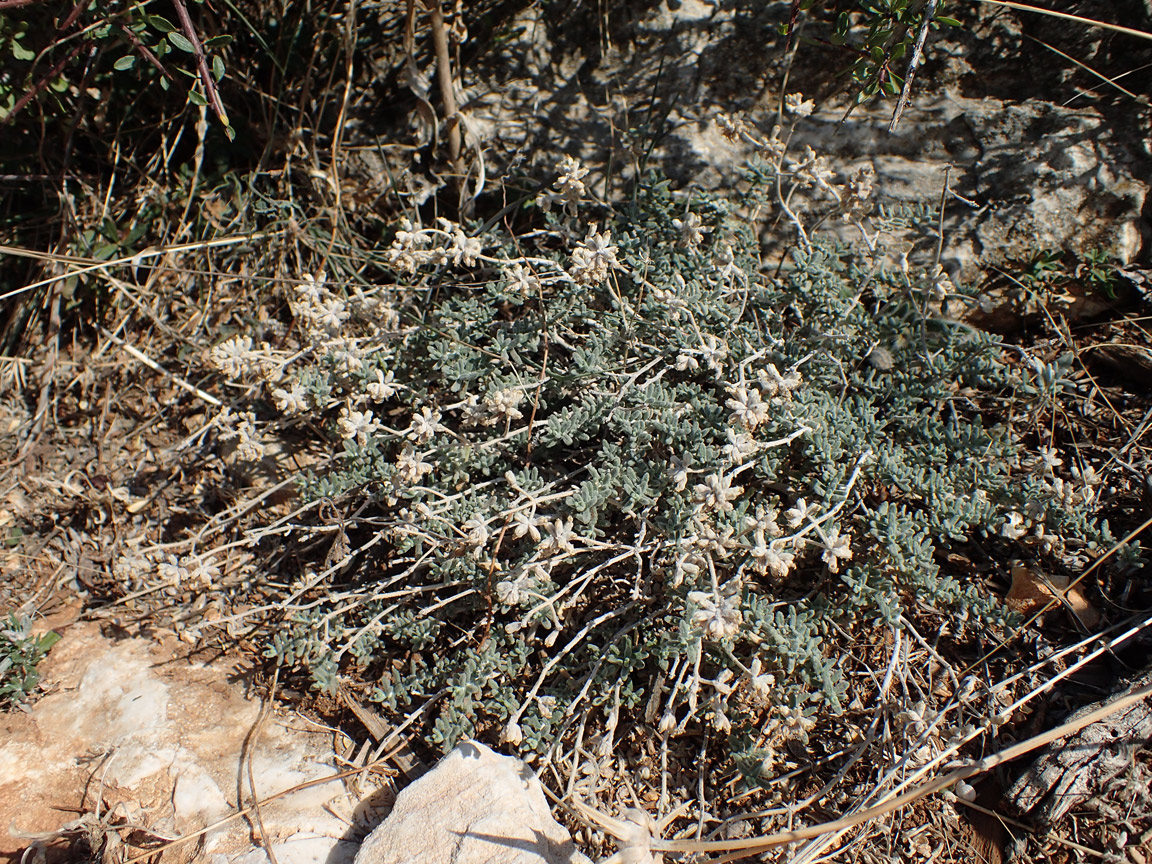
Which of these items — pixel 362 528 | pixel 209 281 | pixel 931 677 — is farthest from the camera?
pixel 209 281

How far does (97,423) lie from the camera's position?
3760mm

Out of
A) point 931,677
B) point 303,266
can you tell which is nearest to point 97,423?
Result: point 303,266

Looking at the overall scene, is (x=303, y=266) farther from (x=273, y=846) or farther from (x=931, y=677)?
(x=931, y=677)

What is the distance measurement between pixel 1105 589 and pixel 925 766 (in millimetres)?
946

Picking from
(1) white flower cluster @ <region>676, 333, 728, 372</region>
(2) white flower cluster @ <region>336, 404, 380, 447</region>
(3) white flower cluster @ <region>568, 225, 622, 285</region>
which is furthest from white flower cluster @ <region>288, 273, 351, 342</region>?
(1) white flower cluster @ <region>676, 333, 728, 372</region>

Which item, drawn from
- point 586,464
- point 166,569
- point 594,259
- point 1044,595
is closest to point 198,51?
point 594,259

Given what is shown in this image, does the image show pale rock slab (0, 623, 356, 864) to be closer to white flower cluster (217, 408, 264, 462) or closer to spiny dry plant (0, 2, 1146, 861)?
spiny dry plant (0, 2, 1146, 861)

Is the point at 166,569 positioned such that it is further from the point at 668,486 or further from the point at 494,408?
the point at 668,486

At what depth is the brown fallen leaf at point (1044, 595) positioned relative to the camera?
8.89 feet

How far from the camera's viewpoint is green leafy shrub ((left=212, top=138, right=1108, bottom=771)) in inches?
101

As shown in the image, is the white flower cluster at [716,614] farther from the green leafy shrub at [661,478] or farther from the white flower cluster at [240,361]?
the white flower cluster at [240,361]

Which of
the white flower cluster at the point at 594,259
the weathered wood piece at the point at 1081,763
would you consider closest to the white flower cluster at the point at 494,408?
the white flower cluster at the point at 594,259

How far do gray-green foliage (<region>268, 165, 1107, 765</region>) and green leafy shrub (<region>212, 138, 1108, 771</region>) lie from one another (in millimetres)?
12

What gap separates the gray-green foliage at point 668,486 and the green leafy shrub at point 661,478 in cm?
1
